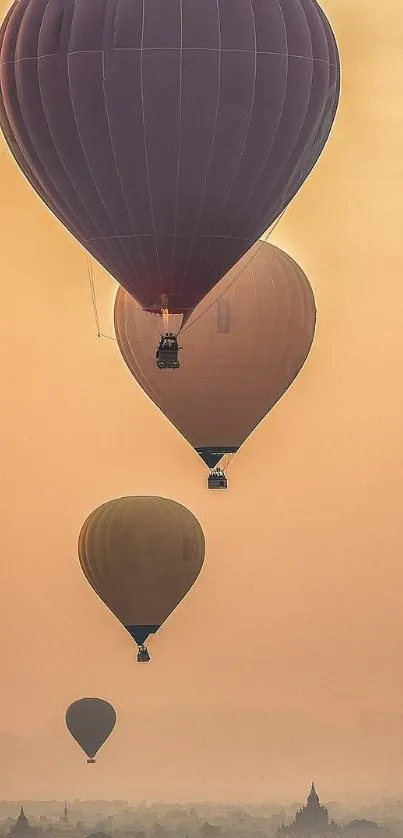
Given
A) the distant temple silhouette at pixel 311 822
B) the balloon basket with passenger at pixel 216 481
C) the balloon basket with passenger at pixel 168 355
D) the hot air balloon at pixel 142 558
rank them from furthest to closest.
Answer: the distant temple silhouette at pixel 311 822 → the hot air balloon at pixel 142 558 → the balloon basket with passenger at pixel 216 481 → the balloon basket with passenger at pixel 168 355

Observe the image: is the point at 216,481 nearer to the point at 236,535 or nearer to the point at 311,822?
the point at 236,535

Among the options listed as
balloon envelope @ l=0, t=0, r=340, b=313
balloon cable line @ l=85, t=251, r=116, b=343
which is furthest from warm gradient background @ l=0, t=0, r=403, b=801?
balloon envelope @ l=0, t=0, r=340, b=313

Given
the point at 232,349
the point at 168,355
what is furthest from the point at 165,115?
the point at 232,349

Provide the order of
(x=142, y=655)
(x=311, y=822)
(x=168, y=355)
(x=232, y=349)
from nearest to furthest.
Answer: (x=168, y=355)
(x=232, y=349)
(x=142, y=655)
(x=311, y=822)

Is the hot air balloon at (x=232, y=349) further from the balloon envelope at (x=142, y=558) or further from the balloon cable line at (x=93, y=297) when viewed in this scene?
the balloon cable line at (x=93, y=297)

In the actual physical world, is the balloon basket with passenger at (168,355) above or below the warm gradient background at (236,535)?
above

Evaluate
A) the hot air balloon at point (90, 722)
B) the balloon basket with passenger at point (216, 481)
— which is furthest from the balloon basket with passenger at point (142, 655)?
the balloon basket with passenger at point (216, 481)

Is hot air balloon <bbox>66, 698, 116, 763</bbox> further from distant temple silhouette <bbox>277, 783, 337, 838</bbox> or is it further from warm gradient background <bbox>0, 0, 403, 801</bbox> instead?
distant temple silhouette <bbox>277, 783, 337, 838</bbox>

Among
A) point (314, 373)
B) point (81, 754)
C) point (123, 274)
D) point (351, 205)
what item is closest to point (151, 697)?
point (81, 754)
